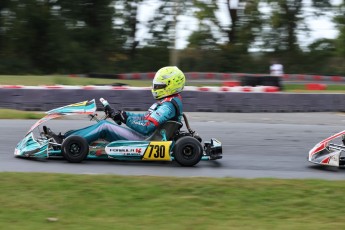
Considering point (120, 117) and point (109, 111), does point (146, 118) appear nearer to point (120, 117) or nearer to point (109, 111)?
point (120, 117)

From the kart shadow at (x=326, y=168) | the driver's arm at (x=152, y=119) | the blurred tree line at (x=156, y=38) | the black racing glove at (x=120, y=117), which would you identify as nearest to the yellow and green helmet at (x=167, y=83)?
the driver's arm at (x=152, y=119)

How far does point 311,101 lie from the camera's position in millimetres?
15398

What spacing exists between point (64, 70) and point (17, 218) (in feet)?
93.8

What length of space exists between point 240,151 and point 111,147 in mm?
2286

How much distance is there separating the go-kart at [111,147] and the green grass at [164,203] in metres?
1.10

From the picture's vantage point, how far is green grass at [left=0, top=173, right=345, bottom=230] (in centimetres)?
498

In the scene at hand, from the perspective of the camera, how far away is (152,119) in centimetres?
743

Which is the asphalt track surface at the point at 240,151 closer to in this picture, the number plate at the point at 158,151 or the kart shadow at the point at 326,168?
the kart shadow at the point at 326,168

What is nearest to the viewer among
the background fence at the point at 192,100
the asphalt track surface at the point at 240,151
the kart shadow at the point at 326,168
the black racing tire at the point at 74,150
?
the asphalt track surface at the point at 240,151

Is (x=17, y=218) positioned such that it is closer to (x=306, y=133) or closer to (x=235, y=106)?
(x=306, y=133)

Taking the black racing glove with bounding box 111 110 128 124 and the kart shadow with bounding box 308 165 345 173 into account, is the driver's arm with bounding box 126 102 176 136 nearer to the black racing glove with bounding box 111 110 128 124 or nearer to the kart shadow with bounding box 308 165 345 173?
the black racing glove with bounding box 111 110 128 124

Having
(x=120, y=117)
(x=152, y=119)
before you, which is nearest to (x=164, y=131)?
(x=152, y=119)

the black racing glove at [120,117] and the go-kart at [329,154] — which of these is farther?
the go-kart at [329,154]

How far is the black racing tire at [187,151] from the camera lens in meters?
7.44
